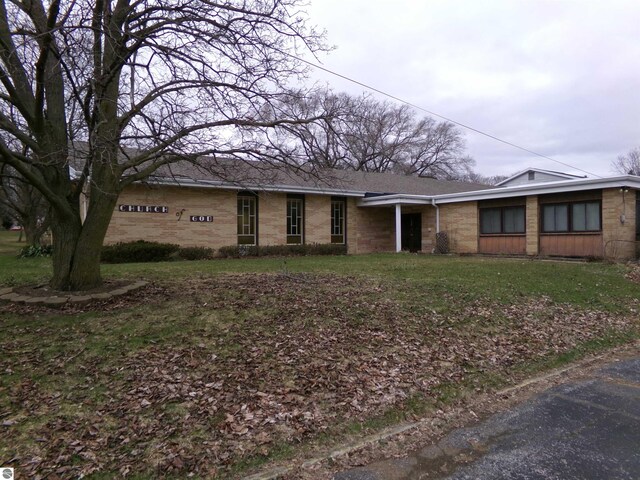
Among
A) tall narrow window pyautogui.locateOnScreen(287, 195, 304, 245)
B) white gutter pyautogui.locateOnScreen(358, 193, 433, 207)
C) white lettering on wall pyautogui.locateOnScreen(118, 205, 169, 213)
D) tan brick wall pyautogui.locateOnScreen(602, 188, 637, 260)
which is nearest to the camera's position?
tan brick wall pyautogui.locateOnScreen(602, 188, 637, 260)

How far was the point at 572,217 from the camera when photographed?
55.7 feet

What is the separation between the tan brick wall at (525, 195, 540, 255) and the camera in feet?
59.0

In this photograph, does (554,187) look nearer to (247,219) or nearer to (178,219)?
(247,219)

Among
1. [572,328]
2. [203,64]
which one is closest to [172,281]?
[203,64]

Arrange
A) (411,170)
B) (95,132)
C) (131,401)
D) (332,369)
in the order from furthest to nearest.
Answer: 1. (411,170)
2. (95,132)
3. (332,369)
4. (131,401)

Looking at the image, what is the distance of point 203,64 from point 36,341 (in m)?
4.87

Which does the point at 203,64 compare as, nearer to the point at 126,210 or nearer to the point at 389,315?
Result: the point at 389,315

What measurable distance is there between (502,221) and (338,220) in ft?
25.9

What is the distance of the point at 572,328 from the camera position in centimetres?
728

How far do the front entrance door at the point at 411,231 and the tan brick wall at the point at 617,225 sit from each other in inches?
372

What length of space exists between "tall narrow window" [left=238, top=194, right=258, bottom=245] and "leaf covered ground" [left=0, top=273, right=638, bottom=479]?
11040 mm

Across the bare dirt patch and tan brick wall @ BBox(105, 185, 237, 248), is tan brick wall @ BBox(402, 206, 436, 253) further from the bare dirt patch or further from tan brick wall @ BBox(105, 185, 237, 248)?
the bare dirt patch

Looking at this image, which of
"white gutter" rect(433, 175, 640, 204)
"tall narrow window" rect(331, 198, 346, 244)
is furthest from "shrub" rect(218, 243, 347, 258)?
"white gutter" rect(433, 175, 640, 204)

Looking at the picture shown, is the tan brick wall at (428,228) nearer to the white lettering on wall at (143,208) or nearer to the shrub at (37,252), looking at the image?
the white lettering on wall at (143,208)
